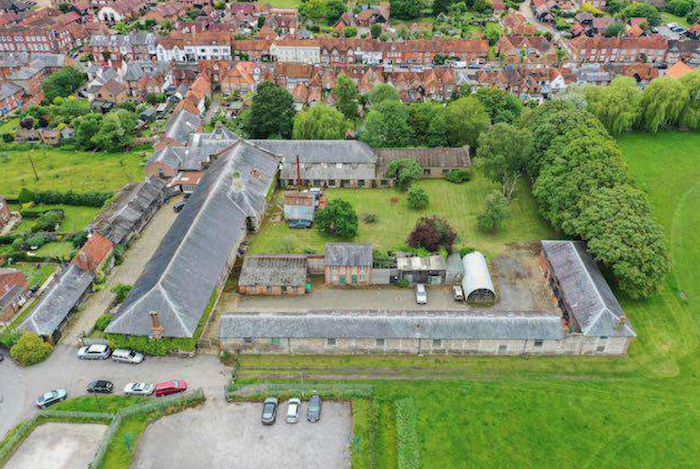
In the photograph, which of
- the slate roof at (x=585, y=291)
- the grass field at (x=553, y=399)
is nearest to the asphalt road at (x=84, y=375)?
the grass field at (x=553, y=399)

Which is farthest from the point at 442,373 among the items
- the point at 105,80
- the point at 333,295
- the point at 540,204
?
the point at 105,80

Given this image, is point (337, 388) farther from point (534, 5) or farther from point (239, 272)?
point (534, 5)

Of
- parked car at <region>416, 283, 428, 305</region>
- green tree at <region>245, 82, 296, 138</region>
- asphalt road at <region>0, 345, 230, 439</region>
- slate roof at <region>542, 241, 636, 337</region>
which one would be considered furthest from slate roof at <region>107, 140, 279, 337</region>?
slate roof at <region>542, 241, 636, 337</region>

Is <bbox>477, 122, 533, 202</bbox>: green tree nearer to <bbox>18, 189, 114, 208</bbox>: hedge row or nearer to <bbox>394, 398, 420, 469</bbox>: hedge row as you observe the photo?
<bbox>394, 398, 420, 469</bbox>: hedge row

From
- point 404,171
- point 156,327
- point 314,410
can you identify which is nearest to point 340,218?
point 404,171

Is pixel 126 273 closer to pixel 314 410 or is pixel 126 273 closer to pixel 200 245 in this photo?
pixel 200 245

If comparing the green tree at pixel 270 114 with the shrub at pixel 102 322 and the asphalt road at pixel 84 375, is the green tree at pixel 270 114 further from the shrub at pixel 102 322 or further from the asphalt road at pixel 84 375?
the asphalt road at pixel 84 375

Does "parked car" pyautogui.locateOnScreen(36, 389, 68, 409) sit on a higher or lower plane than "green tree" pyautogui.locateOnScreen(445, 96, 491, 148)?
lower
